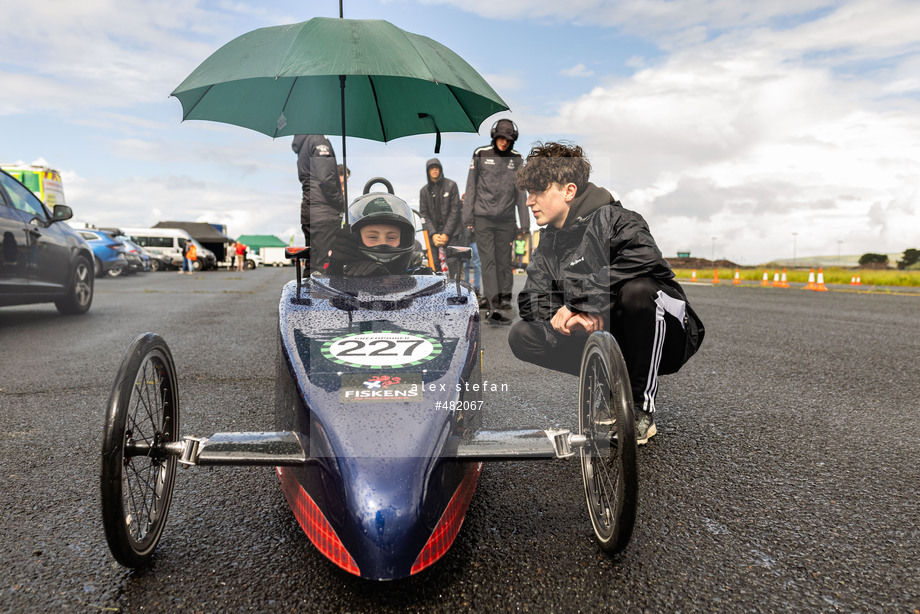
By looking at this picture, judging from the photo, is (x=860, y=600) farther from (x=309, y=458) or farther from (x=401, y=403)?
(x=309, y=458)

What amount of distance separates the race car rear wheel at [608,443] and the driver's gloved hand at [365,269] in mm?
1228

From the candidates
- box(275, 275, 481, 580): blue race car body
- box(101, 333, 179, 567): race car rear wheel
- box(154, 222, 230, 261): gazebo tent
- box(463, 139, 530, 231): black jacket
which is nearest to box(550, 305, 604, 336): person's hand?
box(275, 275, 481, 580): blue race car body

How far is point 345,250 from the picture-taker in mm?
3104

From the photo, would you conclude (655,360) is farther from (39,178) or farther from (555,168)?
(39,178)

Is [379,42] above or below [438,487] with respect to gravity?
above

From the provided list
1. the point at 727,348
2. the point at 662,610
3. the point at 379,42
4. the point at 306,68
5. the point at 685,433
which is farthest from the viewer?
the point at 727,348

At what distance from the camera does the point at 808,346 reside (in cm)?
611

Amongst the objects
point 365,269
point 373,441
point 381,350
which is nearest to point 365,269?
point 365,269

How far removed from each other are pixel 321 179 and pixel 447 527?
4.69 m

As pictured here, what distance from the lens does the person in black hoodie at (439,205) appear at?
25.8ft

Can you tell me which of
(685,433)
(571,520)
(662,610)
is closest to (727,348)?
(685,433)

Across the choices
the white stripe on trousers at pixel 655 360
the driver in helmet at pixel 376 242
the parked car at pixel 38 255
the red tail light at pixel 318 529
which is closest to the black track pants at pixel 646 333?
the white stripe on trousers at pixel 655 360

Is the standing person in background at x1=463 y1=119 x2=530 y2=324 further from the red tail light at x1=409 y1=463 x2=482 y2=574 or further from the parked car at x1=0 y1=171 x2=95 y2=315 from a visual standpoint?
the red tail light at x1=409 y1=463 x2=482 y2=574

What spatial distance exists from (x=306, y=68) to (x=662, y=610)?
8.10 ft
